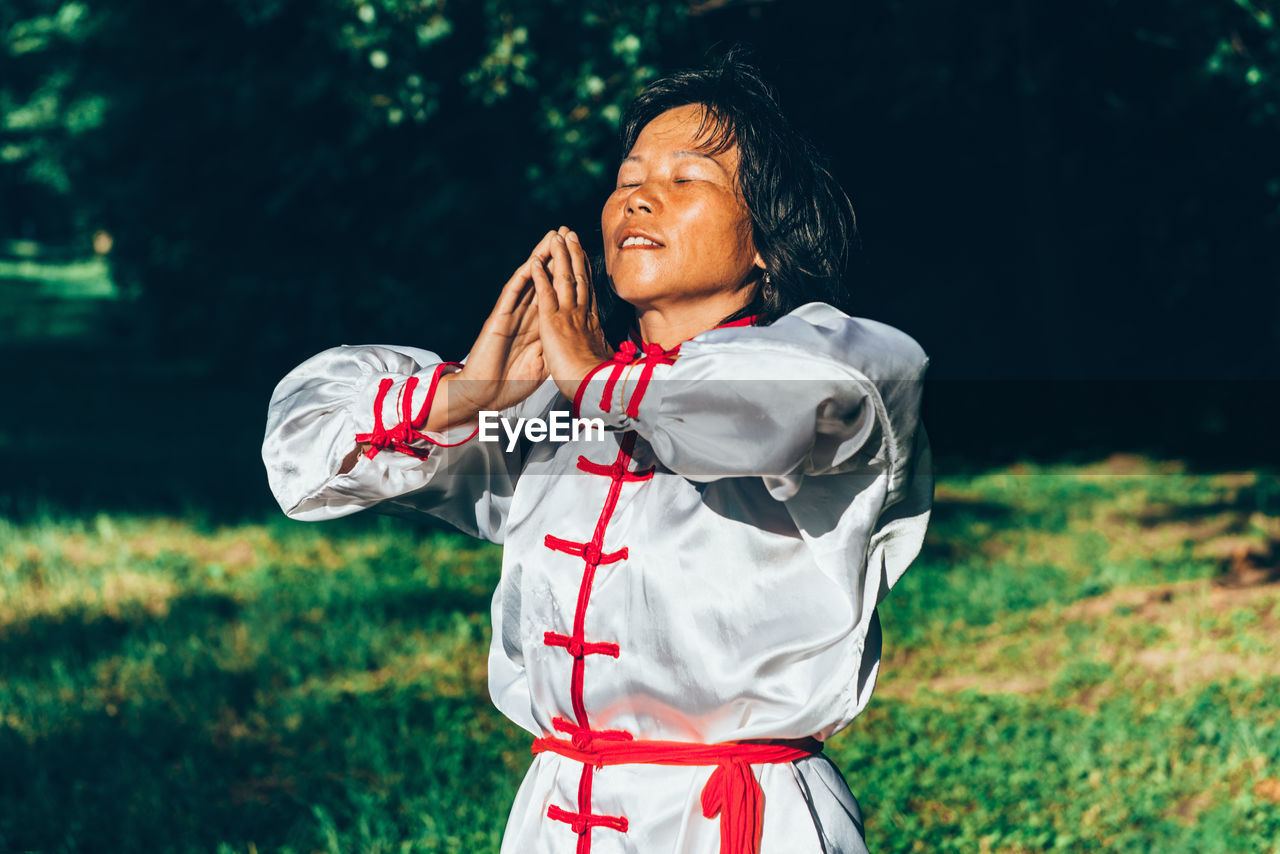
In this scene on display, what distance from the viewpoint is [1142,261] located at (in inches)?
468

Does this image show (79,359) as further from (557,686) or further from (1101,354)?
(557,686)

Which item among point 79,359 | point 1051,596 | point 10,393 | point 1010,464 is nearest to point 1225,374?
point 1010,464

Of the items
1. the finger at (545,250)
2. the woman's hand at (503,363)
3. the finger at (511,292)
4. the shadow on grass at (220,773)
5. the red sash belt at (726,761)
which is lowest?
the shadow on grass at (220,773)

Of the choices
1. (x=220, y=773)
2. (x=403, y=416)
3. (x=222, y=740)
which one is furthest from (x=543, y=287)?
(x=222, y=740)

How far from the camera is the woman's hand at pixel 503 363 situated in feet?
5.66

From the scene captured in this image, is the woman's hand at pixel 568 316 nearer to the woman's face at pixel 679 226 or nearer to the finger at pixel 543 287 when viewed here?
the finger at pixel 543 287

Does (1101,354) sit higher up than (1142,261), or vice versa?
(1142,261)

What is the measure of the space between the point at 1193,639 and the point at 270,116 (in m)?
9.34

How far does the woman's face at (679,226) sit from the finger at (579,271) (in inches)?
4.3

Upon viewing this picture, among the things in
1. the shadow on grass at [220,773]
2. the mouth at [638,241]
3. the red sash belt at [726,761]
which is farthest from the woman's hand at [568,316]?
the shadow on grass at [220,773]

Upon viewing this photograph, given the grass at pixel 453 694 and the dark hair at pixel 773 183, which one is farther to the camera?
the grass at pixel 453 694

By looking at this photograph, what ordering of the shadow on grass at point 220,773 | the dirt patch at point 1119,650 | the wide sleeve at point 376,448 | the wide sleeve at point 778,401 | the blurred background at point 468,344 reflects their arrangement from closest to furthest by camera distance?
the wide sleeve at point 778,401
the wide sleeve at point 376,448
the shadow on grass at point 220,773
the blurred background at point 468,344
the dirt patch at point 1119,650

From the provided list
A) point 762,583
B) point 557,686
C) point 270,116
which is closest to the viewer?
point 762,583

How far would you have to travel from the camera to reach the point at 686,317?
191cm
